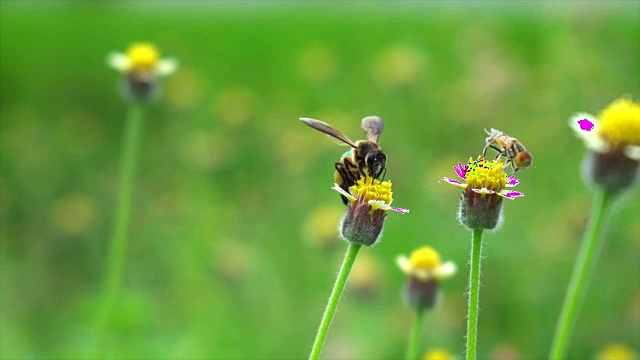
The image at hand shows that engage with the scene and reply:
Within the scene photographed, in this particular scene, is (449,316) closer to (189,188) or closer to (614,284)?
(614,284)

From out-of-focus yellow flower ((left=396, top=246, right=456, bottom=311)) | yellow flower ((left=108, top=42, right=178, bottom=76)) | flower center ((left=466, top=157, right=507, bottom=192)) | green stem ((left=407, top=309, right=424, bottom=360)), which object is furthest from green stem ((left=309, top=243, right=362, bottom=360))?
yellow flower ((left=108, top=42, right=178, bottom=76))

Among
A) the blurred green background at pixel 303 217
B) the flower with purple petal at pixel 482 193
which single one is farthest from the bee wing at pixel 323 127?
the blurred green background at pixel 303 217

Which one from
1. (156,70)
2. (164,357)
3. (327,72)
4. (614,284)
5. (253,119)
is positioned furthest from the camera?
(327,72)

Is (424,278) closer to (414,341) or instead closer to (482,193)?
(414,341)

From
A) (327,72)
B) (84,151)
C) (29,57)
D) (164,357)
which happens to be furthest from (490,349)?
(29,57)

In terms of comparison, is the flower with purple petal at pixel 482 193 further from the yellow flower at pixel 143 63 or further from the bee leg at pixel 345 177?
the yellow flower at pixel 143 63

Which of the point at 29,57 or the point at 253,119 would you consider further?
the point at 29,57

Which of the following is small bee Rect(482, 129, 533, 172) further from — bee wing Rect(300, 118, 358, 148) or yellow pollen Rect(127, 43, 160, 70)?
yellow pollen Rect(127, 43, 160, 70)
